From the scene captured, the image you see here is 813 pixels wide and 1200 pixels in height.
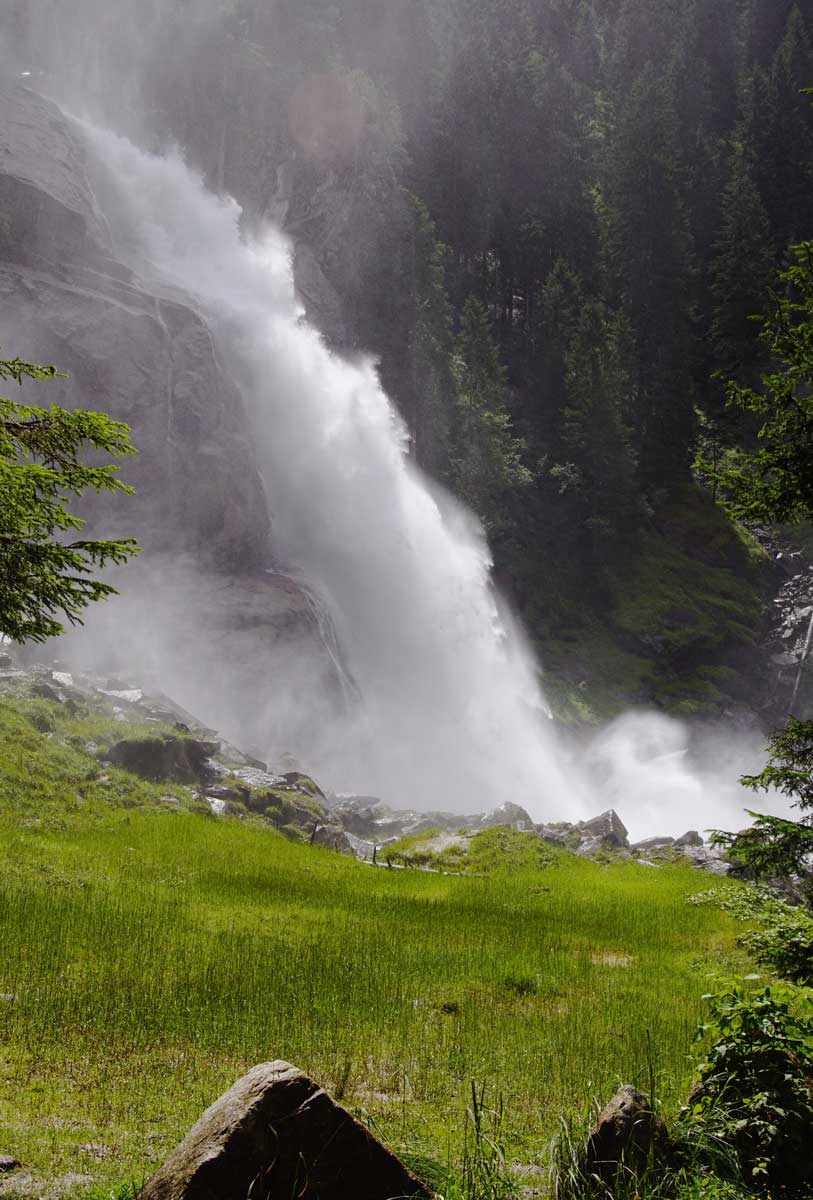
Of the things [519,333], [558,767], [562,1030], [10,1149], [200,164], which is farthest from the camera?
[519,333]

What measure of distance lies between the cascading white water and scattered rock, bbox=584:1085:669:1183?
29099mm

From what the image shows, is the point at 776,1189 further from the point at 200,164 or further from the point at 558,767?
the point at 200,164

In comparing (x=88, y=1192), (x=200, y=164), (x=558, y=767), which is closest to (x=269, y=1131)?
(x=88, y=1192)

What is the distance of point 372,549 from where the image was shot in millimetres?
41938

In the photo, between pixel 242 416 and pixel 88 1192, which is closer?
pixel 88 1192

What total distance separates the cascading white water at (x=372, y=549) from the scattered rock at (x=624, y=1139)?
29099mm

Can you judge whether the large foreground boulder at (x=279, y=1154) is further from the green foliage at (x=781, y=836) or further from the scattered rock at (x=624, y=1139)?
the green foliage at (x=781, y=836)

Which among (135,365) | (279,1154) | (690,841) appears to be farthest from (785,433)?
(135,365)

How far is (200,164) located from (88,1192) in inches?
2584

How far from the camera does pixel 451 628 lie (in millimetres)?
42000

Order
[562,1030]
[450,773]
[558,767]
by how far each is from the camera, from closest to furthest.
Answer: [562,1030] → [450,773] → [558,767]

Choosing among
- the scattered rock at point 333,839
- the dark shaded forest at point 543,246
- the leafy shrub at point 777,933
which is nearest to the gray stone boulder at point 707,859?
the scattered rock at point 333,839

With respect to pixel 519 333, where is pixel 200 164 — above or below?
above

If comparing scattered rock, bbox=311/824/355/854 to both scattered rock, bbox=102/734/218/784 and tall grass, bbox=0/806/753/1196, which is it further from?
tall grass, bbox=0/806/753/1196
